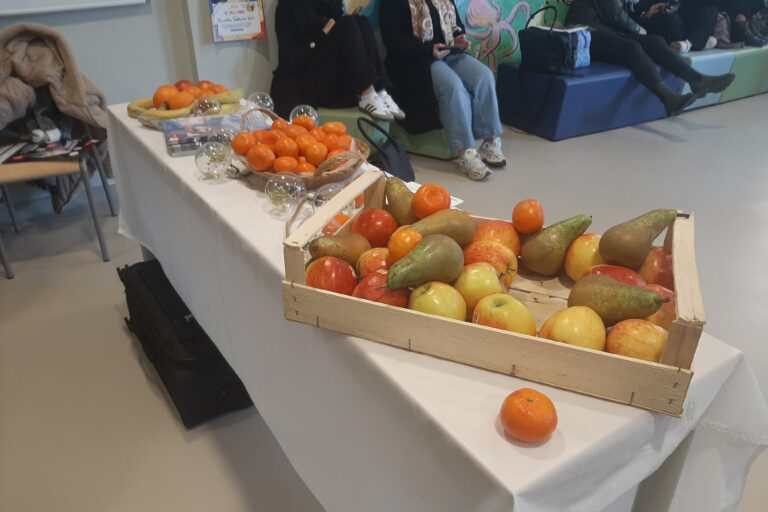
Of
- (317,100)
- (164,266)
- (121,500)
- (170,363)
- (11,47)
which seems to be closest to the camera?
(121,500)

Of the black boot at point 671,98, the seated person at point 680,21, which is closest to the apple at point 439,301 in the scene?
the black boot at point 671,98

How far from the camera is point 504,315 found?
0.74 meters

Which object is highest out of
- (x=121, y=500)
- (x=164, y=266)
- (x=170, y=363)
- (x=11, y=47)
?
(x=11, y=47)

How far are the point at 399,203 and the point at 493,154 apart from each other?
8.00 ft

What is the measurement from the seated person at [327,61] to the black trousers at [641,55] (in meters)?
1.82

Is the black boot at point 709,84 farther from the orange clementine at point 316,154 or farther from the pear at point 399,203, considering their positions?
the pear at point 399,203

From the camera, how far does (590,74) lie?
151 inches

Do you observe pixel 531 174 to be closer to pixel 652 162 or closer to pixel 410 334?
pixel 652 162

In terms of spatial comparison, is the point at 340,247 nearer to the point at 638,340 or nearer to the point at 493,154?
the point at 638,340

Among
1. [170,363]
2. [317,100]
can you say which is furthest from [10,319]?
[317,100]

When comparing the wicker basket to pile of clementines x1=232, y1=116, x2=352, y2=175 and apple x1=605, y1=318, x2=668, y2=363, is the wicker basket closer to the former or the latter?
pile of clementines x1=232, y1=116, x2=352, y2=175

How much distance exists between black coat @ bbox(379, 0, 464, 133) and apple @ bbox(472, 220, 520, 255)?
2427 millimetres

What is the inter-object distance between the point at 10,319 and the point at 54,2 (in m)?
1.43

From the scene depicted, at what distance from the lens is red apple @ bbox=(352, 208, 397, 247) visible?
3.22ft
